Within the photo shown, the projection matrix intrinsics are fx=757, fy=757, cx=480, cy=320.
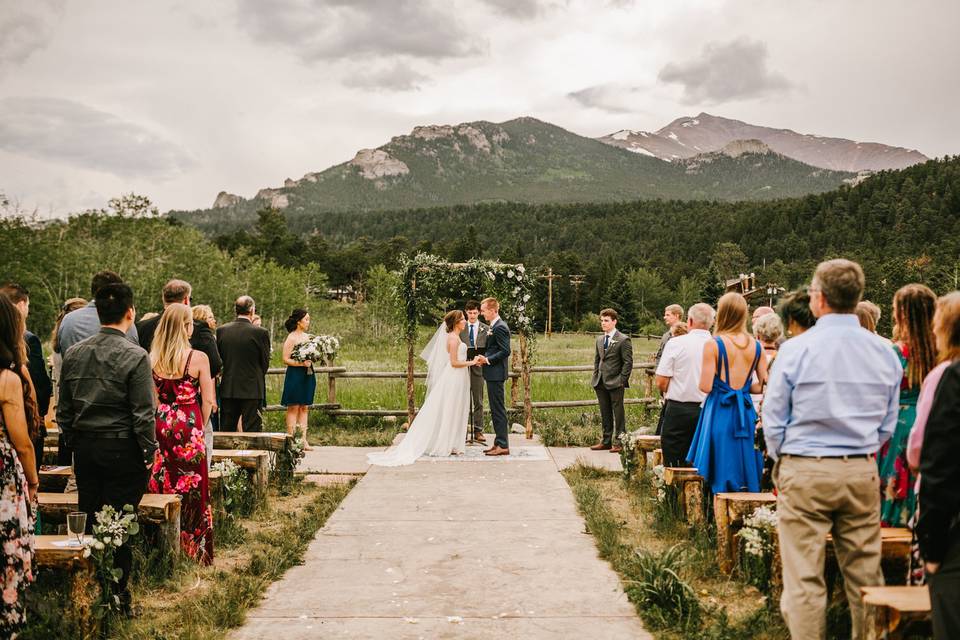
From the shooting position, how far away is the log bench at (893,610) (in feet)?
10.6

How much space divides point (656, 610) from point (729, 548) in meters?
1.09

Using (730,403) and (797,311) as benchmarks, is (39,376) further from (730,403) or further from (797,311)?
(797,311)

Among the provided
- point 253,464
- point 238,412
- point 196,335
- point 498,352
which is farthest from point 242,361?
point 498,352

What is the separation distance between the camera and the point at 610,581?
17.8 feet

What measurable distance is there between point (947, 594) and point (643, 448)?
227 inches

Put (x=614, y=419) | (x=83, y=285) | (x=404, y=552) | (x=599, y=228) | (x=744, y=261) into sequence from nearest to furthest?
(x=404, y=552), (x=614, y=419), (x=83, y=285), (x=744, y=261), (x=599, y=228)

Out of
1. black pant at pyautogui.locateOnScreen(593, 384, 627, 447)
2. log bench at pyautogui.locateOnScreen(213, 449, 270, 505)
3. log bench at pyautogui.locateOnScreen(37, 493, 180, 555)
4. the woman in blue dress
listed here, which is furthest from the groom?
log bench at pyautogui.locateOnScreen(37, 493, 180, 555)

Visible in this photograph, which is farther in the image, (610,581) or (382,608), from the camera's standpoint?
(610,581)

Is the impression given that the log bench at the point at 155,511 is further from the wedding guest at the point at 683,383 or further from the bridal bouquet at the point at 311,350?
the bridal bouquet at the point at 311,350

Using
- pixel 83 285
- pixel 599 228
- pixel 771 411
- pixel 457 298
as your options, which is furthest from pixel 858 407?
pixel 599 228

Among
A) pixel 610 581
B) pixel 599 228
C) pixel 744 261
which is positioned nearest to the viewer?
pixel 610 581

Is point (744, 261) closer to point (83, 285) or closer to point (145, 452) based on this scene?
point (83, 285)

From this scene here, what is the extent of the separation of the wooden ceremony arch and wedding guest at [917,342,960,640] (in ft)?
33.6

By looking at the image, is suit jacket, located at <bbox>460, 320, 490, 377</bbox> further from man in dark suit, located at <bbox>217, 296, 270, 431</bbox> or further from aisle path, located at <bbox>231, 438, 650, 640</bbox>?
aisle path, located at <bbox>231, 438, 650, 640</bbox>
